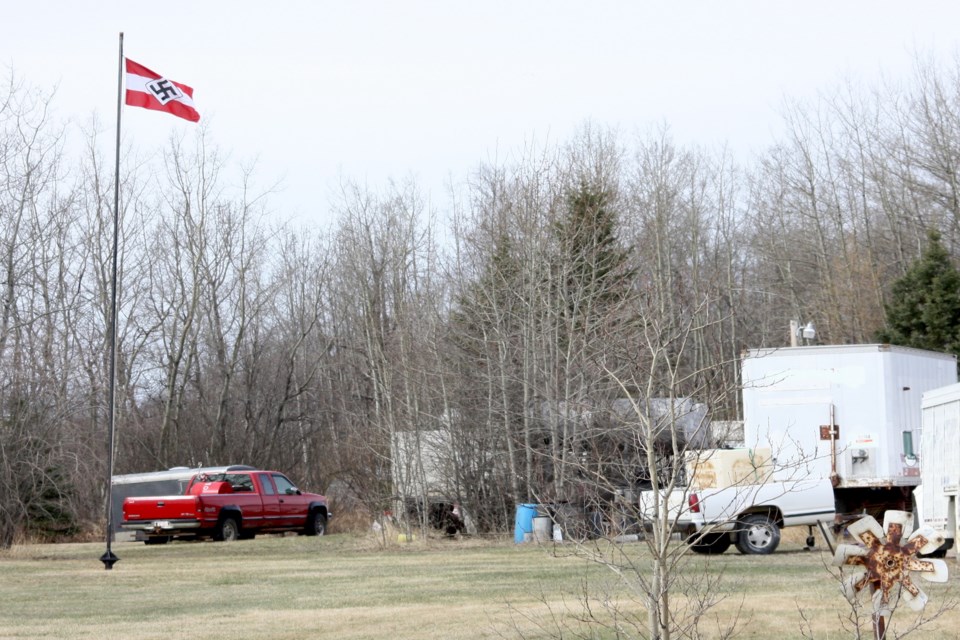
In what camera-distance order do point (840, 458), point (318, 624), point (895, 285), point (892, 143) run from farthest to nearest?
point (892, 143) < point (895, 285) < point (840, 458) < point (318, 624)

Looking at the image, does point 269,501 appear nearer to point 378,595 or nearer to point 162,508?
point 162,508

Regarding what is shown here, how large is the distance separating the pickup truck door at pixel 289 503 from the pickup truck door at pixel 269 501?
153mm

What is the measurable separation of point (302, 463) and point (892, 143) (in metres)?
26.0

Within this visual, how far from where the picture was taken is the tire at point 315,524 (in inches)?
1347

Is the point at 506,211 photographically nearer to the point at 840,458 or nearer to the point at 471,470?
the point at 471,470

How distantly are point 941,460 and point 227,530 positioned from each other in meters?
18.3

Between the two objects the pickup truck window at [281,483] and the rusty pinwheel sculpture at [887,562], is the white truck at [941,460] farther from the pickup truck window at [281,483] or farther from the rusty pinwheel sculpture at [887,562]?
the pickup truck window at [281,483]

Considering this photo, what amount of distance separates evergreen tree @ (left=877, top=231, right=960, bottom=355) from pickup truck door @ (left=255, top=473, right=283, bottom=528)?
18.5m

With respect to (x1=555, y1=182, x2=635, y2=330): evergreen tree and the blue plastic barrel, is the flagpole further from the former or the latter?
(x1=555, y1=182, x2=635, y2=330): evergreen tree

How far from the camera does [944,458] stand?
1844cm

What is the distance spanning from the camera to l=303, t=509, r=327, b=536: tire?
112 feet

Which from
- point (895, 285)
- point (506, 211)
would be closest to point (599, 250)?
point (506, 211)

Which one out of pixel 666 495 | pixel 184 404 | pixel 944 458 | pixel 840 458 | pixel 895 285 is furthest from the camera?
pixel 184 404

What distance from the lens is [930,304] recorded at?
38.4 metres
